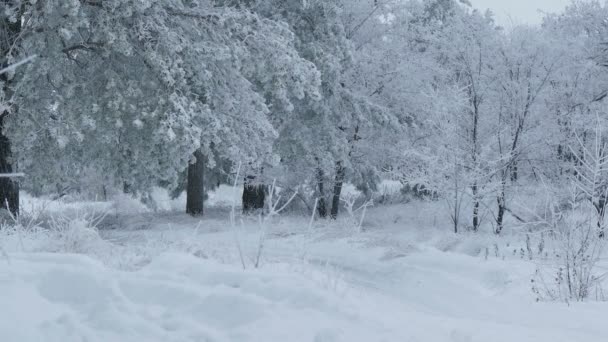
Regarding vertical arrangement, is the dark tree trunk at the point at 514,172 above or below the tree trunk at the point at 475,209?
above

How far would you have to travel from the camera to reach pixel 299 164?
57.0ft

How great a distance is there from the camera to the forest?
439cm

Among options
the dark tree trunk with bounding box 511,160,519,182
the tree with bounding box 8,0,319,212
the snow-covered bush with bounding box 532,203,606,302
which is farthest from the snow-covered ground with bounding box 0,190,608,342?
the dark tree trunk with bounding box 511,160,519,182

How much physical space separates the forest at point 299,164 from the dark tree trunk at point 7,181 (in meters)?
0.05

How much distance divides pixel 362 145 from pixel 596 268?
10.2 m

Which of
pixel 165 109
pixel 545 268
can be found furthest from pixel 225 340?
pixel 165 109

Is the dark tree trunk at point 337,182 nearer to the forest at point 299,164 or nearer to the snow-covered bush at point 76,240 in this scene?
the forest at point 299,164

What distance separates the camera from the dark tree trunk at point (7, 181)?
41.3 ft

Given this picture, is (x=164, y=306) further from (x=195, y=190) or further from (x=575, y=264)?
(x=195, y=190)

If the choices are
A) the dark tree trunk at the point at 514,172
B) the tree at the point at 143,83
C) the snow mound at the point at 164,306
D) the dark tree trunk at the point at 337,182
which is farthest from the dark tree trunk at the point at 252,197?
the snow mound at the point at 164,306

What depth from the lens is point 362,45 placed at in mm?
18453

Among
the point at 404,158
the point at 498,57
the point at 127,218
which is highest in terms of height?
the point at 498,57

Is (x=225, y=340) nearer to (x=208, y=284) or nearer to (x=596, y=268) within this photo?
(x=208, y=284)

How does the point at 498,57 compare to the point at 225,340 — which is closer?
the point at 225,340
